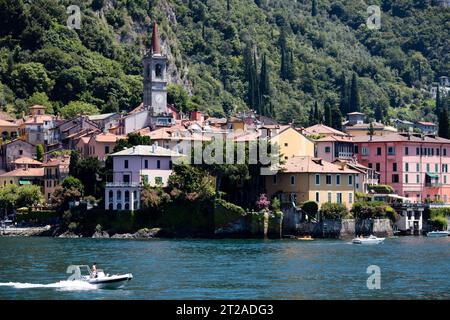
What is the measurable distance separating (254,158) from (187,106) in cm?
6756

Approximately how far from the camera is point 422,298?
74.0 meters

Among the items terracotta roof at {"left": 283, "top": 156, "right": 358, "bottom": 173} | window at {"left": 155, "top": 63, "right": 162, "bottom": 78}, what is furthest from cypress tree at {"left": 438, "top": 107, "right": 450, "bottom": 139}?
window at {"left": 155, "top": 63, "right": 162, "bottom": 78}

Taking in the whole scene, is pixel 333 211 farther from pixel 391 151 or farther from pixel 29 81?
pixel 29 81

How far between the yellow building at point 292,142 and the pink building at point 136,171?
442 inches

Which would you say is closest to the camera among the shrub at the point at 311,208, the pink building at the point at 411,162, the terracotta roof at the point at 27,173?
the shrub at the point at 311,208

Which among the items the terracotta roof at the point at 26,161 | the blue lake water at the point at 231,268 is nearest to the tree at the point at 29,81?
the terracotta roof at the point at 26,161

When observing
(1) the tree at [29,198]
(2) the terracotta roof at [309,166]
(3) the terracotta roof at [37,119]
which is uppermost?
(3) the terracotta roof at [37,119]

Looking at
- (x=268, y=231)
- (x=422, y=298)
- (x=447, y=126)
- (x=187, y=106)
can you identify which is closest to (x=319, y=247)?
(x=268, y=231)

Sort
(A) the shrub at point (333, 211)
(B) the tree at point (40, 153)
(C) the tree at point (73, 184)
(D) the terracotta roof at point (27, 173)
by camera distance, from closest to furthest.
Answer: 1. (A) the shrub at point (333, 211)
2. (C) the tree at point (73, 184)
3. (D) the terracotta roof at point (27, 173)
4. (B) the tree at point (40, 153)

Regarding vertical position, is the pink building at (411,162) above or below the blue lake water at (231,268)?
above

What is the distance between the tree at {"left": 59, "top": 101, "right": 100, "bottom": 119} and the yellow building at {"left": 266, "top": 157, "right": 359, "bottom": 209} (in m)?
58.2

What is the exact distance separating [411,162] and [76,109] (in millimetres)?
54234

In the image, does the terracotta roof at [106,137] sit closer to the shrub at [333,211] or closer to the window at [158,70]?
the shrub at [333,211]

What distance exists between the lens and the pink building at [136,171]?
128m
